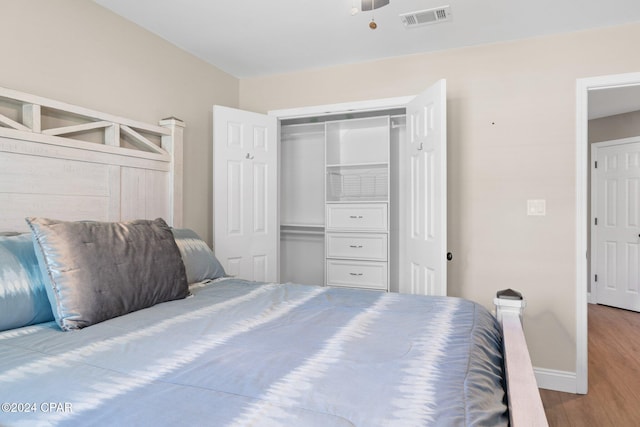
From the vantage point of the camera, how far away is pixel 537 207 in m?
2.83

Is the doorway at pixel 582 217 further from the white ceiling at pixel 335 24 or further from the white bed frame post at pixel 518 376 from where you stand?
the white bed frame post at pixel 518 376

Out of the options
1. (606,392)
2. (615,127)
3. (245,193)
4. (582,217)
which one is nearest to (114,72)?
(245,193)

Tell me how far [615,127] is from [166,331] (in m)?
5.91

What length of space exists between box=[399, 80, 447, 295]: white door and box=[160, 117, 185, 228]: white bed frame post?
5.83 ft

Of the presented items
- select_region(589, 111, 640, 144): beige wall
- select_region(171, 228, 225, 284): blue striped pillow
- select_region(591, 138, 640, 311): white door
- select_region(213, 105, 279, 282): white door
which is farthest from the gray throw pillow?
select_region(589, 111, 640, 144): beige wall

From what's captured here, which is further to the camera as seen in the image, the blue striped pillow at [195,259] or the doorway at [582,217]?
the doorway at [582,217]

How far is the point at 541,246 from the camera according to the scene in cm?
282

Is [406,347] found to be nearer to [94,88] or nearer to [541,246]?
[541,246]

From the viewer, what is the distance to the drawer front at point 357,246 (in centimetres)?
369

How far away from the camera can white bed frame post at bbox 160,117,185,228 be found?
2.79 m

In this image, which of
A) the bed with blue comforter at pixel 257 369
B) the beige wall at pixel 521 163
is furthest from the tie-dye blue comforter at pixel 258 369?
the beige wall at pixel 521 163

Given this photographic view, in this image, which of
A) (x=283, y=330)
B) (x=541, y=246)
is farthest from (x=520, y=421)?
(x=541, y=246)

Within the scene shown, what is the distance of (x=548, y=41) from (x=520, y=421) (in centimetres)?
288

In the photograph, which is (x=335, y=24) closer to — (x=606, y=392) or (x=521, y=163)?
(x=521, y=163)
